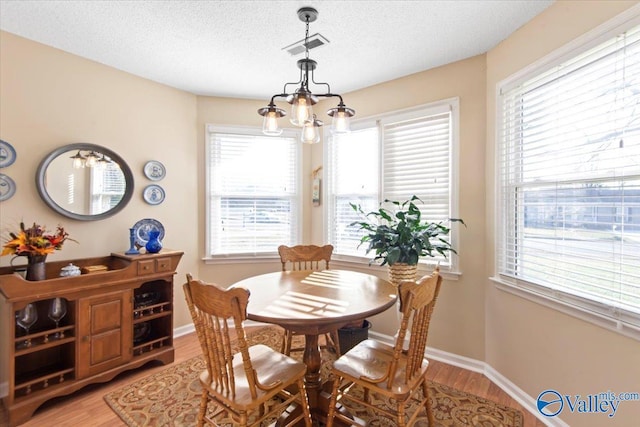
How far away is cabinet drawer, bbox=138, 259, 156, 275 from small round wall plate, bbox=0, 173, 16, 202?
3.40ft

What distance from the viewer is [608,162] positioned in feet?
5.38

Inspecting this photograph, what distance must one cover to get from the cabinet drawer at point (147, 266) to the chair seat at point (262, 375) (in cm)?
130

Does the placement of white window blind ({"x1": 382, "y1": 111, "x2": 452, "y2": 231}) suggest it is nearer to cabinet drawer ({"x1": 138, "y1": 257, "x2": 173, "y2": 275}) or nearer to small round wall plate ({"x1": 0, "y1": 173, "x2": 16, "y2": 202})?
cabinet drawer ({"x1": 138, "y1": 257, "x2": 173, "y2": 275})

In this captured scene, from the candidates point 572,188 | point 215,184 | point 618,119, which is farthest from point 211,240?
point 618,119

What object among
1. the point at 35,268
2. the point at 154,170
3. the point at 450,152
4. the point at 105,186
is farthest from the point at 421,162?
the point at 35,268

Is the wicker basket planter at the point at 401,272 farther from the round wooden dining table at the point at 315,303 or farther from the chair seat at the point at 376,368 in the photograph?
the chair seat at the point at 376,368

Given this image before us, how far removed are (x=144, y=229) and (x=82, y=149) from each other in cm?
86

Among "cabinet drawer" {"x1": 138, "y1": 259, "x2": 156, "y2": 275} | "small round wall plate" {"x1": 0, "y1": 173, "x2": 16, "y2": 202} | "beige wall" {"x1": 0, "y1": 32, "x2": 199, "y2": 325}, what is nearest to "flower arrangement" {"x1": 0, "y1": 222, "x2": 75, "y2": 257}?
"small round wall plate" {"x1": 0, "y1": 173, "x2": 16, "y2": 202}

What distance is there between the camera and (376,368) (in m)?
1.70

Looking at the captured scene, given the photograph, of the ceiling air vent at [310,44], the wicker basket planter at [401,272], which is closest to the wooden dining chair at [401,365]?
the wicker basket planter at [401,272]

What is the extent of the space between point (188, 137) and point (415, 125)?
8.13ft

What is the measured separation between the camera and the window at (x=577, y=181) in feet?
5.06

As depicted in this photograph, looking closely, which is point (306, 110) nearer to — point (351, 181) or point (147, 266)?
point (351, 181)

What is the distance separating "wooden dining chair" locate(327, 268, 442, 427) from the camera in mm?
1459
